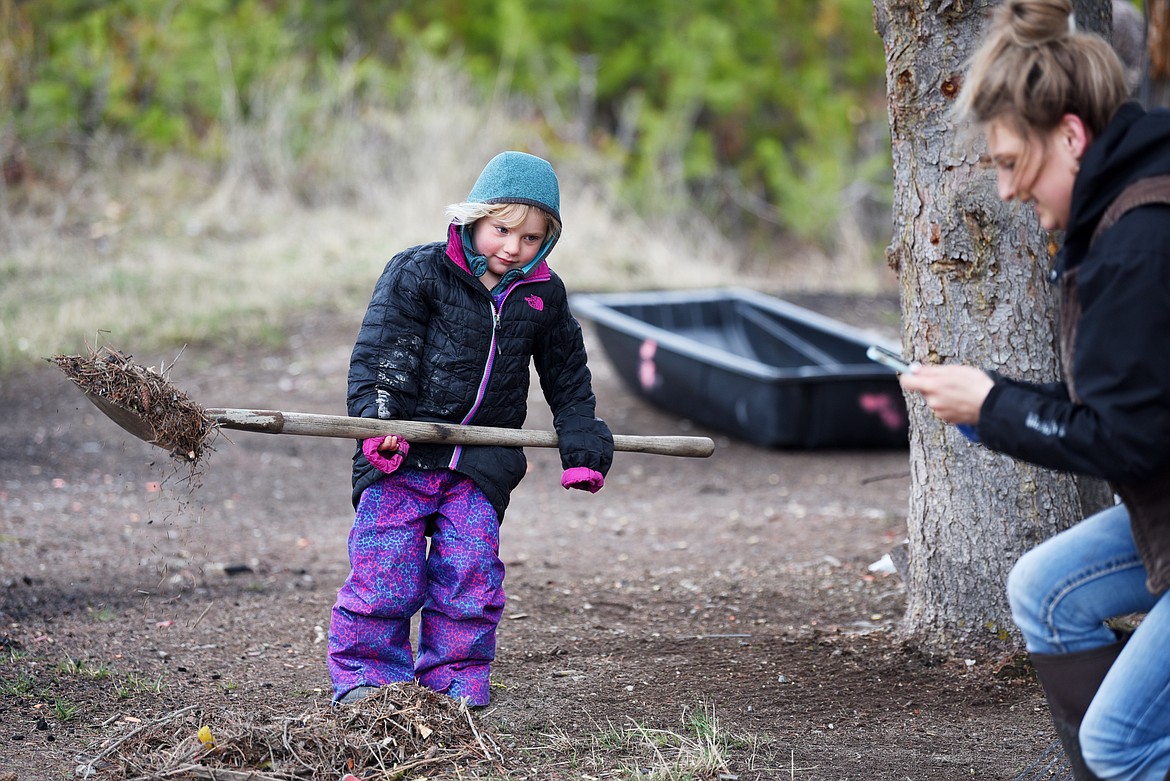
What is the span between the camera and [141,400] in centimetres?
309

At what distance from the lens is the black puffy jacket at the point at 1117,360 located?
1975 mm

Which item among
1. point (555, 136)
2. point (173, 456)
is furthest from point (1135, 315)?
point (555, 136)

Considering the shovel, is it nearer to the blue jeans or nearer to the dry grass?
the blue jeans

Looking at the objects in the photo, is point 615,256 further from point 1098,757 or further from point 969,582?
point 1098,757

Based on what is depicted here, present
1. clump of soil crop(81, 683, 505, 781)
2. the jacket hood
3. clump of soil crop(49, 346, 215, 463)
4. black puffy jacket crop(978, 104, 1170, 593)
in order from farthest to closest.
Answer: clump of soil crop(49, 346, 215, 463) < clump of soil crop(81, 683, 505, 781) < the jacket hood < black puffy jacket crop(978, 104, 1170, 593)

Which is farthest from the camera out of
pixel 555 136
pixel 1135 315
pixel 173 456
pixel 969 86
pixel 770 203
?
pixel 770 203

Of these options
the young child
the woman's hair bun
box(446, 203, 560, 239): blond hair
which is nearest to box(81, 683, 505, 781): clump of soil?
the young child

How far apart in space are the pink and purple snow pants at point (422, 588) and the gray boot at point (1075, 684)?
159 cm

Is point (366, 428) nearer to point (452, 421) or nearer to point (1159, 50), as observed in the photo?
point (452, 421)

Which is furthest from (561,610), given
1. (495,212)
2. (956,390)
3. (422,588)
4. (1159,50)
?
(1159,50)

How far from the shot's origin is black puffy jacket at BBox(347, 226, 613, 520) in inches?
130

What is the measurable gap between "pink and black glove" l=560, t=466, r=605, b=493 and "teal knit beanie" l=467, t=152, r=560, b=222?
2.47 ft

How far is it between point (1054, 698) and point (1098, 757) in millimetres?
180

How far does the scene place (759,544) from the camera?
566cm
